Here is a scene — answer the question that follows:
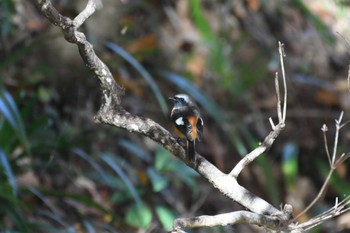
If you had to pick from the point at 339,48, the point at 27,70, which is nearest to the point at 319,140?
the point at 339,48

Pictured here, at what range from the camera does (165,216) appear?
16.2 feet

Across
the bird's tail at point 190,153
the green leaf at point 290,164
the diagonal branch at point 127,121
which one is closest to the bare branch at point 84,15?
the diagonal branch at point 127,121

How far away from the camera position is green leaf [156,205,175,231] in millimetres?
4804

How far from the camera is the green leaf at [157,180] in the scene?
4.92 meters

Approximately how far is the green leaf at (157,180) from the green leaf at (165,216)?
0.50 ft

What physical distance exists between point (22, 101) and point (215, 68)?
187 centimetres

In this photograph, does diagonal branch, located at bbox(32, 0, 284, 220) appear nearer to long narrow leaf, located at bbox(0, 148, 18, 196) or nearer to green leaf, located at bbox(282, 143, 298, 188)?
long narrow leaf, located at bbox(0, 148, 18, 196)

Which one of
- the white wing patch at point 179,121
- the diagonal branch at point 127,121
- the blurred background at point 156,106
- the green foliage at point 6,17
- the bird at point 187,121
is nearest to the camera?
the diagonal branch at point 127,121

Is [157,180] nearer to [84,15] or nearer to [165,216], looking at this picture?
[165,216]

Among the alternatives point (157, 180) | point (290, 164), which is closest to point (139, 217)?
point (157, 180)

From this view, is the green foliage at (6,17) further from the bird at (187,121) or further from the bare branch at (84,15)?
the bare branch at (84,15)

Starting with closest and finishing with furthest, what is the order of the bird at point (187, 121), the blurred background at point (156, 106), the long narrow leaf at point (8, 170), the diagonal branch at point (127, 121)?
the diagonal branch at point (127, 121) → the bird at point (187, 121) → the long narrow leaf at point (8, 170) → the blurred background at point (156, 106)

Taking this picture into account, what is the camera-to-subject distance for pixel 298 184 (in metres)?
6.93

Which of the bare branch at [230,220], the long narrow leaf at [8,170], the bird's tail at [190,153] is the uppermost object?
the long narrow leaf at [8,170]
